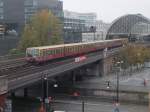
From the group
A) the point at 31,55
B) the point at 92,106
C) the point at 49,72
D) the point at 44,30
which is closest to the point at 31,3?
the point at 44,30

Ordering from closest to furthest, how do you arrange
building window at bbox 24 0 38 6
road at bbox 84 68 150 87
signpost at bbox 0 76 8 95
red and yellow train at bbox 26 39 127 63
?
signpost at bbox 0 76 8 95 → red and yellow train at bbox 26 39 127 63 → road at bbox 84 68 150 87 → building window at bbox 24 0 38 6

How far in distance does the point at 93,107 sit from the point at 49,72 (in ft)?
21.9

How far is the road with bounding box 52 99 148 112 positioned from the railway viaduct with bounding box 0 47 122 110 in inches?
148

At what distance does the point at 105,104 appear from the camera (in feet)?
176

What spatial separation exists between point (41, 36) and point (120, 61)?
673 inches

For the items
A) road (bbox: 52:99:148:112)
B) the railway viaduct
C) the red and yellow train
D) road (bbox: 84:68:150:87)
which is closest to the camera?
the railway viaduct

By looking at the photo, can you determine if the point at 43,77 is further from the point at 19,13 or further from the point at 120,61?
the point at 19,13

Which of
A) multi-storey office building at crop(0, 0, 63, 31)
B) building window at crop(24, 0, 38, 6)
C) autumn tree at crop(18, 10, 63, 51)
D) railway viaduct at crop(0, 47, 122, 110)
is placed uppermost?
building window at crop(24, 0, 38, 6)

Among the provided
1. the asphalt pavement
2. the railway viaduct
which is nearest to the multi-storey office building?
the railway viaduct

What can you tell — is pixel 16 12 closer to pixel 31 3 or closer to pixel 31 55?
pixel 31 3

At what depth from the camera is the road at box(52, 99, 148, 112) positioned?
49969 mm

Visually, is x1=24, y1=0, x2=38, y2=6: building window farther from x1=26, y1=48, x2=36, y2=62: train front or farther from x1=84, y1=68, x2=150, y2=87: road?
x1=26, y1=48, x2=36, y2=62: train front

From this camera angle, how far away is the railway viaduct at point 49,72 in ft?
129

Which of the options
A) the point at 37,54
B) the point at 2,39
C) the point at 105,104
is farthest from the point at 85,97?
the point at 2,39
